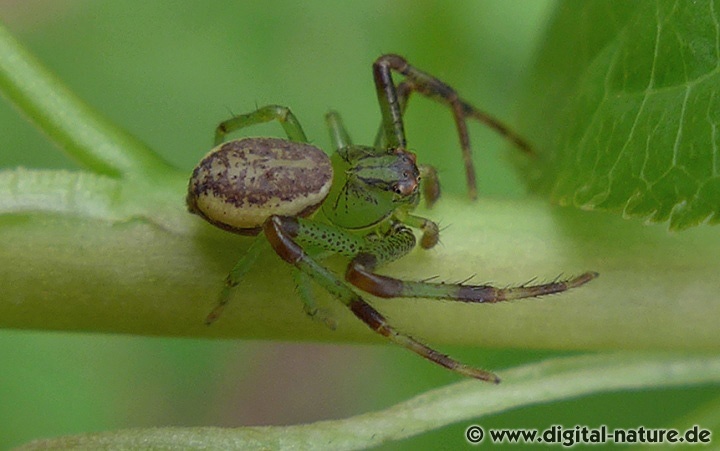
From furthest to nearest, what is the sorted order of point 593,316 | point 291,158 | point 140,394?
1. point 140,394
2. point 291,158
3. point 593,316

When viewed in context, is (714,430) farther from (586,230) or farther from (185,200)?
(185,200)

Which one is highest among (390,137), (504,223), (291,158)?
(390,137)

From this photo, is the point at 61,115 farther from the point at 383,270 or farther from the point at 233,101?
the point at 233,101

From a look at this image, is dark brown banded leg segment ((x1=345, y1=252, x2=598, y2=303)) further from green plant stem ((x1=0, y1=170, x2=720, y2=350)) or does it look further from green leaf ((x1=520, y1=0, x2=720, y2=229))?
green leaf ((x1=520, y1=0, x2=720, y2=229))

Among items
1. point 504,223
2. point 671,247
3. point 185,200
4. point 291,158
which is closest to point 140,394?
point 291,158

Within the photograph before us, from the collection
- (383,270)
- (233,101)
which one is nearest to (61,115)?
(383,270)

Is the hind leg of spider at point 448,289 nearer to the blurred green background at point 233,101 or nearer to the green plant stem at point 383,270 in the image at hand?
the green plant stem at point 383,270

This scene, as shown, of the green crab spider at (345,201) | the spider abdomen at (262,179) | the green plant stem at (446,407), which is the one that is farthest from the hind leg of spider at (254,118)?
the green plant stem at (446,407)
